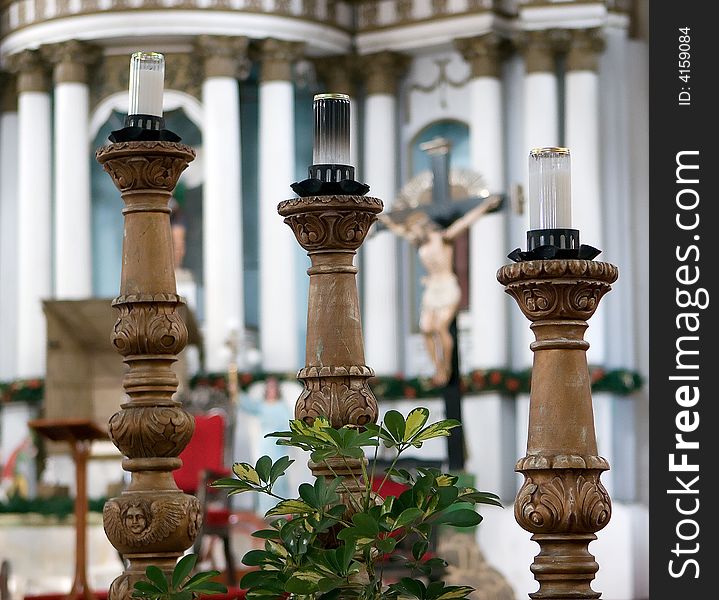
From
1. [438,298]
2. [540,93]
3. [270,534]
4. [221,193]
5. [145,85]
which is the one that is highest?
[540,93]

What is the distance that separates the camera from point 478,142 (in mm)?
13938

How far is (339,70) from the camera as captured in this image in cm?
1484

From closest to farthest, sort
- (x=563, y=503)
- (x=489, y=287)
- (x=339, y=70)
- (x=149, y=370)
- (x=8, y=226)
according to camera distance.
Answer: (x=563, y=503), (x=149, y=370), (x=489, y=287), (x=339, y=70), (x=8, y=226)

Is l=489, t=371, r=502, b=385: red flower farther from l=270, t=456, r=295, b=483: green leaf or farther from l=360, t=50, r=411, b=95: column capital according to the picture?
l=270, t=456, r=295, b=483: green leaf

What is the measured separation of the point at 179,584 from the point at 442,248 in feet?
28.6

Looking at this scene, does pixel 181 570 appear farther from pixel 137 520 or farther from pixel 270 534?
pixel 137 520

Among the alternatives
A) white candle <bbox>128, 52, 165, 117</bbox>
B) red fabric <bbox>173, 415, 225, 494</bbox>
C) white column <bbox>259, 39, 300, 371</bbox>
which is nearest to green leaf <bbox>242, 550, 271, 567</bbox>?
white candle <bbox>128, 52, 165, 117</bbox>

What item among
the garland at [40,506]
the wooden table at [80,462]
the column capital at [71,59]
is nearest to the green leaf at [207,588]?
the wooden table at [80,462]

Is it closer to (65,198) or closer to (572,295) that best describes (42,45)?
(65,198)

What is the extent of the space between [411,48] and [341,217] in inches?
437

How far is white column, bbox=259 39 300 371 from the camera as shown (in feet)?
45.9

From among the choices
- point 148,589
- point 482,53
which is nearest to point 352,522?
point 148,589
